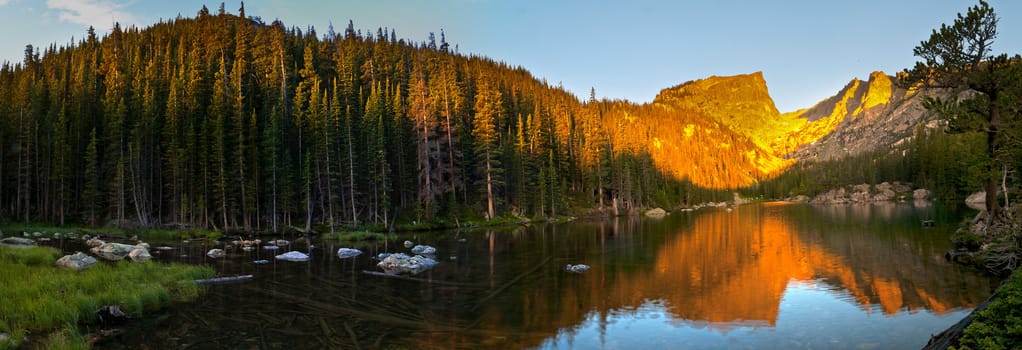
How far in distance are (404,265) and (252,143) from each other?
41.8 metres

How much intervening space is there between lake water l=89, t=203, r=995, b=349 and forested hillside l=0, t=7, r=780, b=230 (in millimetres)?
26009

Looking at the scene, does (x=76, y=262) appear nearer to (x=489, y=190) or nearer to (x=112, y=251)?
(x=112, y=251)

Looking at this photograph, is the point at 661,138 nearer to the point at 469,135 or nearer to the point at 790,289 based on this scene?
the point at 469,135

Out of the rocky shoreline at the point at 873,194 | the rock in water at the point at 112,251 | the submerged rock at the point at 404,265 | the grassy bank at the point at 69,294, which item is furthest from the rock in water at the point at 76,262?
the rocky shoreline at the point at 873,194

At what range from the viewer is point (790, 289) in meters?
23.1

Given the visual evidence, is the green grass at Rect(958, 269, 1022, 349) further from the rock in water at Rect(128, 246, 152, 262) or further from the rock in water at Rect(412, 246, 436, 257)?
the rock in water at Rect(128, 246, 152, 262)

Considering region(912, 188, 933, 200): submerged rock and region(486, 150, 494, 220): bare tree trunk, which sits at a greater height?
region(486, 150, 494, 220): bare tree trunk

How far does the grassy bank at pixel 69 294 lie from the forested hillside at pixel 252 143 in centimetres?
3476

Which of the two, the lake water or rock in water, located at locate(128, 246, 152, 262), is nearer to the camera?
the lake water

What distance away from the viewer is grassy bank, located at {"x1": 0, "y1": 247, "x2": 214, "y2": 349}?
13398 mm

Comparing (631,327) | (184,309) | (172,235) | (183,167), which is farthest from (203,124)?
(631,327)

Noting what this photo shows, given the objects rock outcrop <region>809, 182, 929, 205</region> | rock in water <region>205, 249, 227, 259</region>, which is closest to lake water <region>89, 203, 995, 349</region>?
rock in water <region>205, 249, 227, 259</region>

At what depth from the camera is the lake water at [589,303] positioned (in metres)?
15.3

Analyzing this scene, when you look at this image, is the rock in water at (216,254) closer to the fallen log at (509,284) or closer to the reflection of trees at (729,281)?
the fallen log at (509,284)
